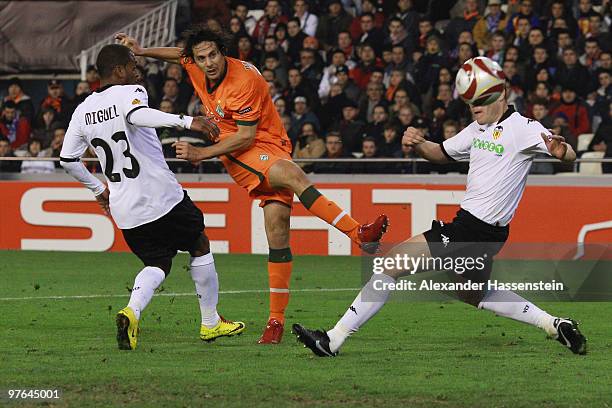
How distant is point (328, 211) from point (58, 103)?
12758 millimetres

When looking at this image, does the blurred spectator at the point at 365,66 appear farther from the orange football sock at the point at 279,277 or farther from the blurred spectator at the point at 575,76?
the orange football sock at the point at 279,277

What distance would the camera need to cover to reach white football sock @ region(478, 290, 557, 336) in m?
8.96

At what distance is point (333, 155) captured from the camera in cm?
1794

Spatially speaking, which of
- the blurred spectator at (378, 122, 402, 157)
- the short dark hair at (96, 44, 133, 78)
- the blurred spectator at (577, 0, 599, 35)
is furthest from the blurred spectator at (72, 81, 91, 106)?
the short dark hair at (96, 44, 133, 78)

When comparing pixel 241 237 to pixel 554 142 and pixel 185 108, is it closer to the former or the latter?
pixel 185 108

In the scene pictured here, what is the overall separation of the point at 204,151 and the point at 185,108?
11442 millimetres

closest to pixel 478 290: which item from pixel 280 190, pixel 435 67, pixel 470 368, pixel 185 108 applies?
pixel 470 368

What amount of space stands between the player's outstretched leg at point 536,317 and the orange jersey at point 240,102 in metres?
2.00

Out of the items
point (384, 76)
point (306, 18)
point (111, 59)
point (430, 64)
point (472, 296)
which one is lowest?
point (384, 76)

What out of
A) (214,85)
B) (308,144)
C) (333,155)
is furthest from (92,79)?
(214,85)

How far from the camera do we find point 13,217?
1870 cm

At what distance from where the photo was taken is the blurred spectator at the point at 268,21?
22.1m

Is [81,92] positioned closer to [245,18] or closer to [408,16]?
[245,18]

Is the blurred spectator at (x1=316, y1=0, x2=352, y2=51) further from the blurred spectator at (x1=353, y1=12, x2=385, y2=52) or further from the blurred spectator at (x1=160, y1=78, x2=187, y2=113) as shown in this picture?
the blurred spectator at (x1=160, y1=78, x2=187, y2=113)
